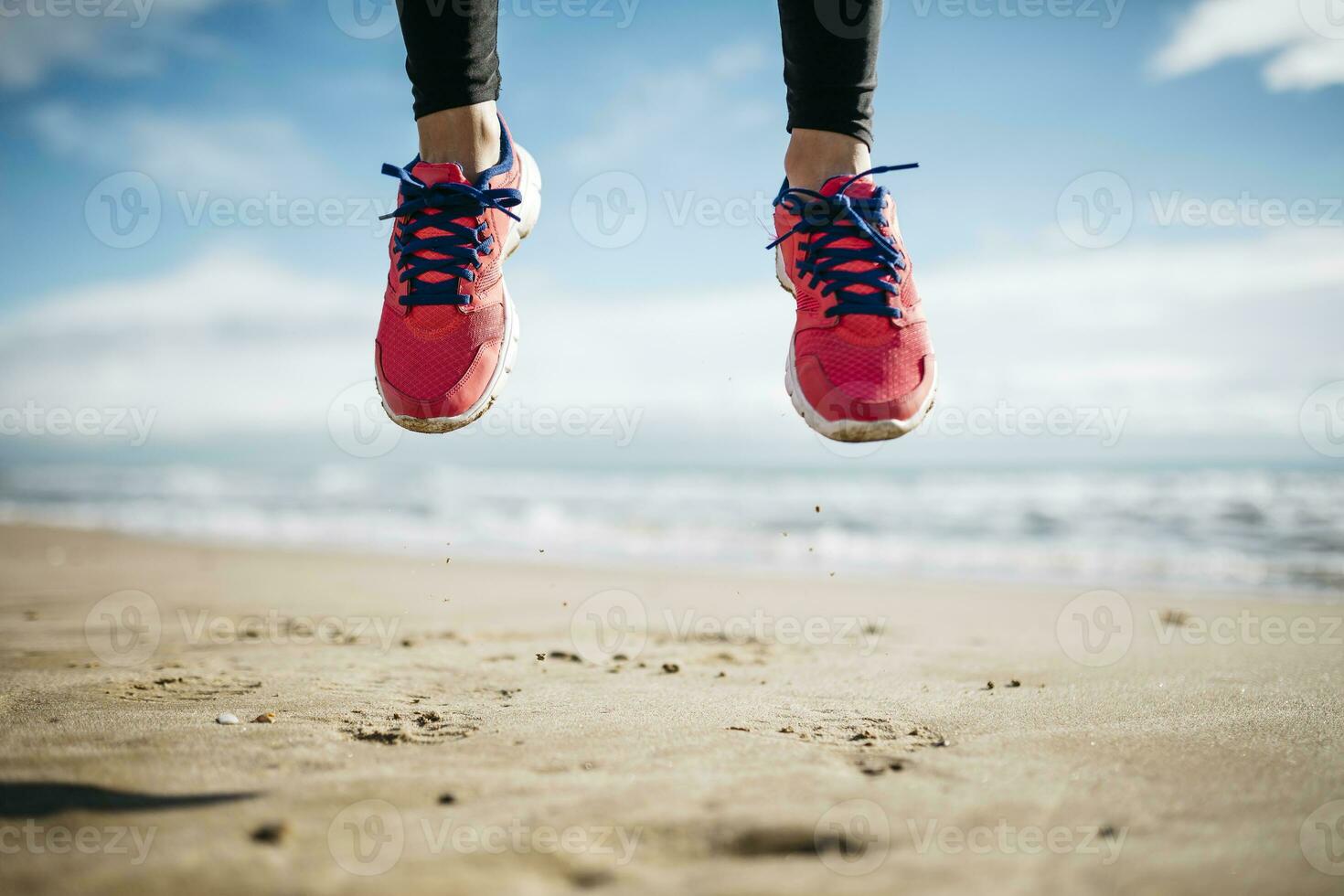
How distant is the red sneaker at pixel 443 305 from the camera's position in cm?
205

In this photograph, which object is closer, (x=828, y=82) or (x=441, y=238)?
(x=828, y=82)

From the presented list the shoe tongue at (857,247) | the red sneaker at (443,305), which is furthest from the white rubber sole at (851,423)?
the red sneaker at (443,305)

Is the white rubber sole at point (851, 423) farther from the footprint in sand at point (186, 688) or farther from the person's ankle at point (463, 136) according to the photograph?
the footprint in sand at point (186, 688)

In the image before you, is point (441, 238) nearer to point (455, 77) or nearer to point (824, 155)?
point (455, 77)

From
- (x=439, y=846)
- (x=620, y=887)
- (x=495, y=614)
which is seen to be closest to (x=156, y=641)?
(x=495, y=614)

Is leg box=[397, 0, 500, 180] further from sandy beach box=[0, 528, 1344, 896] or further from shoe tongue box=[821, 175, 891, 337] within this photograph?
sandy beach box=[0, 528, 1344, 896]

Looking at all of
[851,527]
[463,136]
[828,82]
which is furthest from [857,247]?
[851,527]

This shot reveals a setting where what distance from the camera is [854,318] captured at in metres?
2.05

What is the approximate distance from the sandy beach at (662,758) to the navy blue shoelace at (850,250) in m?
1.11

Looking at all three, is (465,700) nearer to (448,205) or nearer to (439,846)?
(439,846)

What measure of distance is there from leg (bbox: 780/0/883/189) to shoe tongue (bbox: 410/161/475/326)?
35.2 inches

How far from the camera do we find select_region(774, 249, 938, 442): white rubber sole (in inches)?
75.2

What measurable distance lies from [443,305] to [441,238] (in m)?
0.18

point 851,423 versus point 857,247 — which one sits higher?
point 857,247
